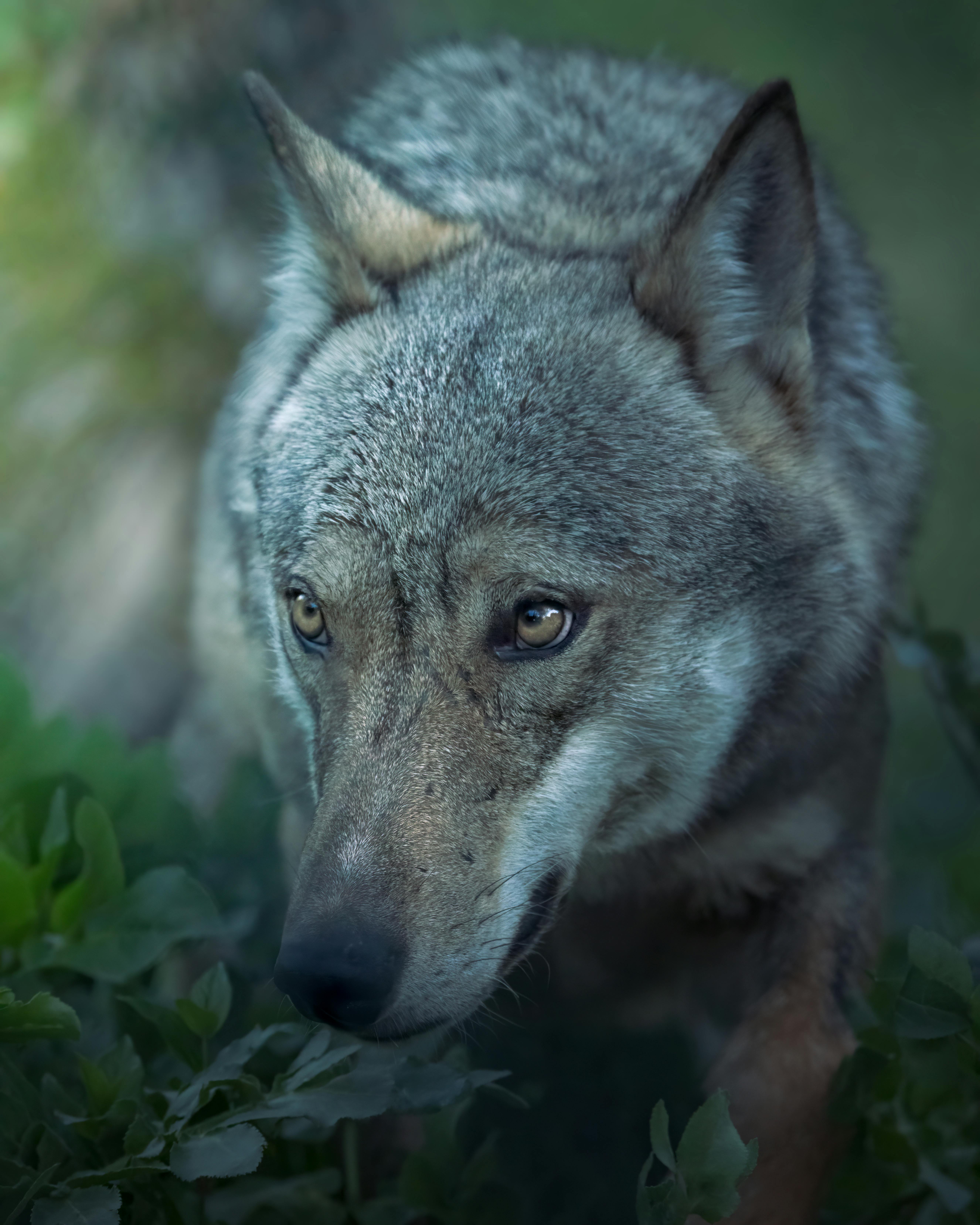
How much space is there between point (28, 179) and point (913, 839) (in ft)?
17.9

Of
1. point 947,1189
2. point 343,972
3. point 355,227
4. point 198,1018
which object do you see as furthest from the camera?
point 355,227

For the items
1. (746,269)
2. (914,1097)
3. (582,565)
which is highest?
(746,269)

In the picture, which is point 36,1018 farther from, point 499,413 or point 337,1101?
point 499,413

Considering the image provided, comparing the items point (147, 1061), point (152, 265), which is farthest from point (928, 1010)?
point (152, 265)

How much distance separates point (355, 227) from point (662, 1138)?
90.4 inches

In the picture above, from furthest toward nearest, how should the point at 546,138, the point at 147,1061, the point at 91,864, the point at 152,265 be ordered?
the point at 152,265 < the point at 546,138 < the point at 91,864 < the point at 147,1061

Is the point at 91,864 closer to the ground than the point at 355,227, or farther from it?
closer to the ground

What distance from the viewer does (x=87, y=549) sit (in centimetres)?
607

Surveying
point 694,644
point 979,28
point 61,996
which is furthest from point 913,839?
point 979,28

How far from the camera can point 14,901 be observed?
7.97 feet

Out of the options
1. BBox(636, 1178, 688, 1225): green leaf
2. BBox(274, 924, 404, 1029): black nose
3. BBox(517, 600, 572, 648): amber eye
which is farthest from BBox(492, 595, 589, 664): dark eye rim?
BBox(636, 1178, 688, 1225): green leaf

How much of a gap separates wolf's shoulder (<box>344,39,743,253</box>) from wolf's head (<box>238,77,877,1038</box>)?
311 millimetres

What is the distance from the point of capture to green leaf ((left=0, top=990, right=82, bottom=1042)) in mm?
2082

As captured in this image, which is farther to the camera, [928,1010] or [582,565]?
[582,565]
